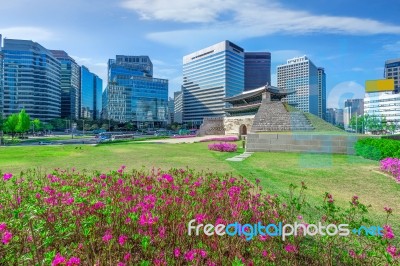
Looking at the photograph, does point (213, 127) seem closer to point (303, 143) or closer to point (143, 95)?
point (303, 143)

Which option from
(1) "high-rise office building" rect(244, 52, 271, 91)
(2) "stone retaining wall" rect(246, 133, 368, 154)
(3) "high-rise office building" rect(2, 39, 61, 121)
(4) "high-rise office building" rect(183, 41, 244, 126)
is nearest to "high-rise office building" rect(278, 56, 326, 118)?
(2) "stone retaining wall" rect(246, 133, 368, 154)

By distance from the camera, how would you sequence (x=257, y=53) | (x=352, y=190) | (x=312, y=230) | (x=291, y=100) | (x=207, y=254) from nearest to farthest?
(x=207, y=254) < (x=312, y=230) < (x=352, y=190) < (x=291, y=100) < (x=257, y=53)

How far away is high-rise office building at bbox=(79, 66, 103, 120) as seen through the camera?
14865 centimetres

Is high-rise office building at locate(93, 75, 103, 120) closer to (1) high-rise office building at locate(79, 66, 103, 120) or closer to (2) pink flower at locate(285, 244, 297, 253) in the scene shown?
(1) high-rise office building at locate(79, 66, 103, 120)

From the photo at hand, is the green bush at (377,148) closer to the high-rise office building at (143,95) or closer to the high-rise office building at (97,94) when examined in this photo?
the high-rise office building at (143,95)

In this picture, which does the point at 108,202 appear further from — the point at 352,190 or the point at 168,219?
the point at 352,190

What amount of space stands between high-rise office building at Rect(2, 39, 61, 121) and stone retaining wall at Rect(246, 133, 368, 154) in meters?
111

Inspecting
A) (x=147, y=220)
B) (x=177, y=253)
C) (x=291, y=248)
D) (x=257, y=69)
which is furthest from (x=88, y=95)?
(x=291, y=248)

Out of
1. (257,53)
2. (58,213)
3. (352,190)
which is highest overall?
(257,53)

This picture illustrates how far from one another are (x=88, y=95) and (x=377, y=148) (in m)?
167

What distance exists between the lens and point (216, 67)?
113 meters

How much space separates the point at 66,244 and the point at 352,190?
6539 millimetres

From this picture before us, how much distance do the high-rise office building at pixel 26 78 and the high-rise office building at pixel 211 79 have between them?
208 feet

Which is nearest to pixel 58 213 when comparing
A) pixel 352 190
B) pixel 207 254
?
pixel 207 254
